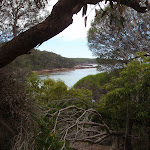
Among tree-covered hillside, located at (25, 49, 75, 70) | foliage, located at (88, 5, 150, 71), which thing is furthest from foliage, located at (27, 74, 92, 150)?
foliage, located at (88, 5, 150, 71)

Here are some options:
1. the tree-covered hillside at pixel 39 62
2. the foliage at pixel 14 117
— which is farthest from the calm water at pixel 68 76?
the foliage at pixel 14 117

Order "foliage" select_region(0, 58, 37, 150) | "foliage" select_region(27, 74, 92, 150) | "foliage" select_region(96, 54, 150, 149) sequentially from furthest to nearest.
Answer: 1. "foliage" select_region(96, 54, 150, 149)
2. "foliage" select_region(27, 74, 92, 150)
3. "foliage" select_region(0, 58, 37, 150)

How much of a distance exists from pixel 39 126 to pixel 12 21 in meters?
4.91

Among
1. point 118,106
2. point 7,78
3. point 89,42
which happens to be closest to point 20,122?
point 7,78

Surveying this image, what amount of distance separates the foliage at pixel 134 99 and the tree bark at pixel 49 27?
2.56m

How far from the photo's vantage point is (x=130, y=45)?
887 centimetres

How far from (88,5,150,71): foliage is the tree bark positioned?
6.91 metres

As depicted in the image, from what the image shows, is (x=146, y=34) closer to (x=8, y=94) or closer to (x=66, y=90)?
(x=66, y=90)

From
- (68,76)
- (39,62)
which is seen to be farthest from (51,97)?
(68,76)

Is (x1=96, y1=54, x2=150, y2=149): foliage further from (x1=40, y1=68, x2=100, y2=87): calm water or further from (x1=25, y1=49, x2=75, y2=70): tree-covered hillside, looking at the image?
(x1=25, y1=49, x2=75, y2=70): tree-covered hillside

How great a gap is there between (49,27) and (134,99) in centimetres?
345

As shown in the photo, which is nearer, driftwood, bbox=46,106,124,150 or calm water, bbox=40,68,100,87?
driftwood, bbox=46,106,124,150

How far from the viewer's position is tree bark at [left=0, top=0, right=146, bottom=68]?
46.9 inches

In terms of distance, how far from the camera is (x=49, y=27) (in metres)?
1.22
